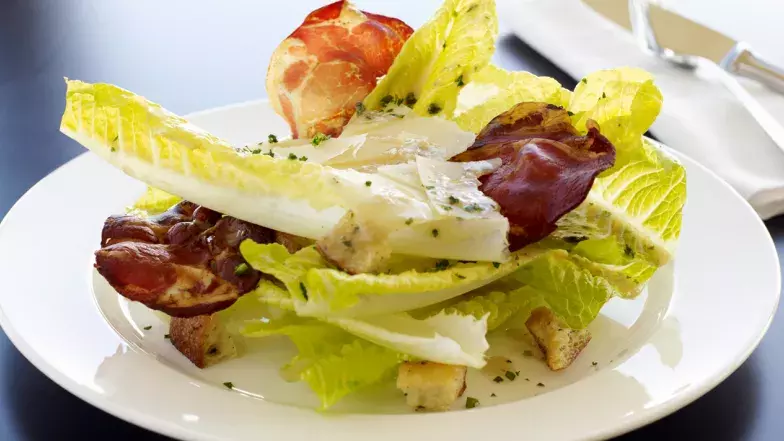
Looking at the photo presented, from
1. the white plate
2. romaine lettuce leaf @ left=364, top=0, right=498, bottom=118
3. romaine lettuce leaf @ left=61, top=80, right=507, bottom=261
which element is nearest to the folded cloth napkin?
the white plate

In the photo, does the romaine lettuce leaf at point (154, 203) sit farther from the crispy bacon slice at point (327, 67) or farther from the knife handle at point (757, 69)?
the knife handle at point (757, 69)

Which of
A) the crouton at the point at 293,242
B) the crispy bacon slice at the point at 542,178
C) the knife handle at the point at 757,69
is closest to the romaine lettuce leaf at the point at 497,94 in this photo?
the crispy bacon slice at the point at 542,178

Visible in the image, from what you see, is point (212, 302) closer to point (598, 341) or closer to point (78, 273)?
point (78, 273)

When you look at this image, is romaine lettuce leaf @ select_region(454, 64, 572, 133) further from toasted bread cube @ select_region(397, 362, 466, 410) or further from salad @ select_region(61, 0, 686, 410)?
toasted bread cube @ select_region(397, 362, 466, 410)

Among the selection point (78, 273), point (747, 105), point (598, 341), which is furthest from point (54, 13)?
point (598, 341)

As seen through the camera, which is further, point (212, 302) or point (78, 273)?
point (78, 273)
